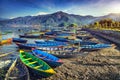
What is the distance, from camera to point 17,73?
20.5 metres

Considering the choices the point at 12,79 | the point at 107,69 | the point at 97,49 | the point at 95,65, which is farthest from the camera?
the point at 97,49

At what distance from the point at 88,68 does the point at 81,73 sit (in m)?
2.35

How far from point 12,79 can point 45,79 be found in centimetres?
351

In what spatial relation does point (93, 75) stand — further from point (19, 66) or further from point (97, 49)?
point (97, 49)

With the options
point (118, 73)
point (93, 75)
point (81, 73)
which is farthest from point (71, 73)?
point (118, 73)

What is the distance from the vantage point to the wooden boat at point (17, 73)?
1831 cm

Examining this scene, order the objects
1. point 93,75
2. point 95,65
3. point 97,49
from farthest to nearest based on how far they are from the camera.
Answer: point 97,49 → point 95,65 → point 93,75

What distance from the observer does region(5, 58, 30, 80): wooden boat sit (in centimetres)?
1831

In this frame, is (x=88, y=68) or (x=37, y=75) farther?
(x=88, y=68)

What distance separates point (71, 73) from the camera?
20703 millimetres

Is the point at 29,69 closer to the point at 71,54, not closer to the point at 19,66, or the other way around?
the point at 19,66

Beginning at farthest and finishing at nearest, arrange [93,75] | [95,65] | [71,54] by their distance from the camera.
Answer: [71,54] → [95,65] → [93,75]

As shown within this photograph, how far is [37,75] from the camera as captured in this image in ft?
65.1

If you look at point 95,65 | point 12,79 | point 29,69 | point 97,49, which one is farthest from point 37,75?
point 97,49
